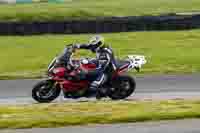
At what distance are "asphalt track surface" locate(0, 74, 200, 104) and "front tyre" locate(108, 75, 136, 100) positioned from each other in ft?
1.59

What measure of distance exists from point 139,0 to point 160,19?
17.8 metres

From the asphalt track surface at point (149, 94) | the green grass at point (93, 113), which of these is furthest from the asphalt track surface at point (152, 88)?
the green grass at point (93, 113)

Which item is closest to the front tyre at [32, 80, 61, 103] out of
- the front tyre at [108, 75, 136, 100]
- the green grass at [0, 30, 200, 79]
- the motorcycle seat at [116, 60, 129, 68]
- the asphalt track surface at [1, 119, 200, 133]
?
the front tyre at [108, 75, 136, 100]

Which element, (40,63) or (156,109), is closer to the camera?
(156,109)

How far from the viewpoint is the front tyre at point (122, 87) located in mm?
13328

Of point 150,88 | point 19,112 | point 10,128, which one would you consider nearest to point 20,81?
point 150,88

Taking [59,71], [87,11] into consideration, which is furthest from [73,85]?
[87,11]

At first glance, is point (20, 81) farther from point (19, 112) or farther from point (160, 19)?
point (160, 19)

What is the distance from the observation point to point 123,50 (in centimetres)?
2295

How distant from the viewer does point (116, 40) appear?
2464cm

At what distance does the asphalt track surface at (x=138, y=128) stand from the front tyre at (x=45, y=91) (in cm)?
278

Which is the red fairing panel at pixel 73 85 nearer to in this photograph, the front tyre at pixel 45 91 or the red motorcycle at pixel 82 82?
the red motorcycle at pixel 82 82

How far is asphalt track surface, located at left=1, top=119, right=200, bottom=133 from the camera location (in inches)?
389

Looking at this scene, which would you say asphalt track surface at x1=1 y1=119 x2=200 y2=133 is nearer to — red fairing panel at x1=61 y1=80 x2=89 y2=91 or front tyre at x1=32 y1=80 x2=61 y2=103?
front tyre at x1=32 y1=80 x2=61 y2=103
